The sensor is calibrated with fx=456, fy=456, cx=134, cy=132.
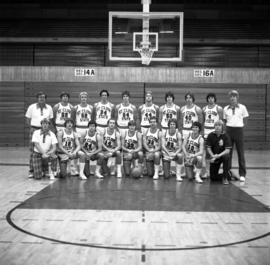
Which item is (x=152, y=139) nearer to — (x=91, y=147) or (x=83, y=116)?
(x=91, y=147)

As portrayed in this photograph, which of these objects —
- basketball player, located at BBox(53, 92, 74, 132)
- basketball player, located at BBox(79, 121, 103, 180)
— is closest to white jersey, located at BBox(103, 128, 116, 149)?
basketball player, located at BBox(79, 121, 103, 180)

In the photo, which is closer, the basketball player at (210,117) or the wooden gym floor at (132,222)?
the wooden gym floor at (132,222)

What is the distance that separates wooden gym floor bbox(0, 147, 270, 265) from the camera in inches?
154

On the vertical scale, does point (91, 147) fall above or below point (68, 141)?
below

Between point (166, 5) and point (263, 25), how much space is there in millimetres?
3437

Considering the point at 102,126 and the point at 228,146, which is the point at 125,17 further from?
the point at 228,146

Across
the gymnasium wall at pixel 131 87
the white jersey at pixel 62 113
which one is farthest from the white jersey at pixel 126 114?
the gymnasium wall at pixel 131 87

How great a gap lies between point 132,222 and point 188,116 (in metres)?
4.32

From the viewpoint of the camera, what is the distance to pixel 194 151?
8.66m

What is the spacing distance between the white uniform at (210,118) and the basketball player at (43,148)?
2.93 meters

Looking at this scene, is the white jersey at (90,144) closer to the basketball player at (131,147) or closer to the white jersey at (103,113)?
the basketball player at (131,147)

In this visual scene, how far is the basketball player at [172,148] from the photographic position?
8578 millimetres

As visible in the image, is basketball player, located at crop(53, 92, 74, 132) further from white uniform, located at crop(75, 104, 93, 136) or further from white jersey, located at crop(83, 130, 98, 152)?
white jersey, located at crop(83, 130, 98, 152)

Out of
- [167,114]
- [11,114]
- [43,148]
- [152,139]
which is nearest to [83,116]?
[43,148]
